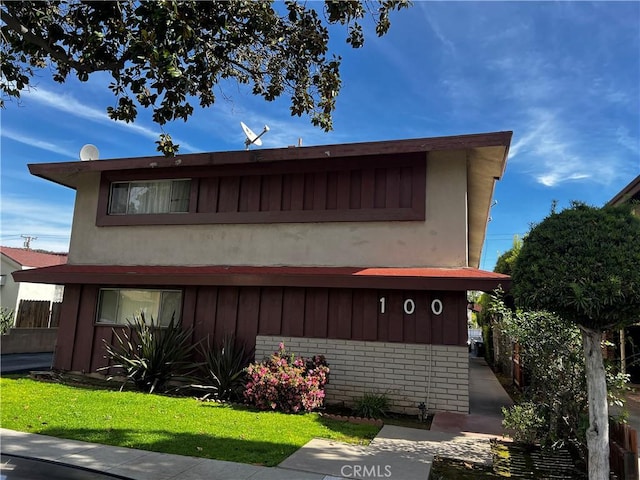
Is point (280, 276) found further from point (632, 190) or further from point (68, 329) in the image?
point (632, 190)

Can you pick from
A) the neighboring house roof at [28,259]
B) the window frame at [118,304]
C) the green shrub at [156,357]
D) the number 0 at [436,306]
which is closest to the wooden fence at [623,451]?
the number 0 at [436,306]

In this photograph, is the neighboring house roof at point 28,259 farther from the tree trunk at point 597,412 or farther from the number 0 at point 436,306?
the tree trunk at point 597,412

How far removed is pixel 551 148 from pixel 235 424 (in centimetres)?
1720

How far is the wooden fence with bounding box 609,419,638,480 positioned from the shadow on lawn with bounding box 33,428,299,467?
150 inches

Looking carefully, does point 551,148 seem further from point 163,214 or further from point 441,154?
point 163,214

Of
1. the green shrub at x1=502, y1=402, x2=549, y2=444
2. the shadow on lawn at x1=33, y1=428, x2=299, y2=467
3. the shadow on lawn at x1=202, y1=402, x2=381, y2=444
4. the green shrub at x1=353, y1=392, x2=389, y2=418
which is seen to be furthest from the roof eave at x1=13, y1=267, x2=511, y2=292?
the shadow on lawn at x1=33, y1=428, x2=299, y2=467

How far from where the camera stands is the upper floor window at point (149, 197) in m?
11.6

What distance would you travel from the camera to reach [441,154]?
9.62 m

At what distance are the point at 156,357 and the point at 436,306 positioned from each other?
6.27 meters

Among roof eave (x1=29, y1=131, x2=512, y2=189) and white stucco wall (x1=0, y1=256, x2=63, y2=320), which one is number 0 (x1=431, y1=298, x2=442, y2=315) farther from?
white stucco wall (x1=0, y1=256, x2=63, y2=320)

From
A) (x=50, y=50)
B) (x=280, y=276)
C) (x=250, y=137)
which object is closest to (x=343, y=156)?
(x=280, y=276)

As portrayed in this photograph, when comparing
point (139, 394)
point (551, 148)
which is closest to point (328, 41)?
point (139, 394)

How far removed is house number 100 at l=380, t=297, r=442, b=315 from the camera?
9094mm

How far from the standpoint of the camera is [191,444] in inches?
239
